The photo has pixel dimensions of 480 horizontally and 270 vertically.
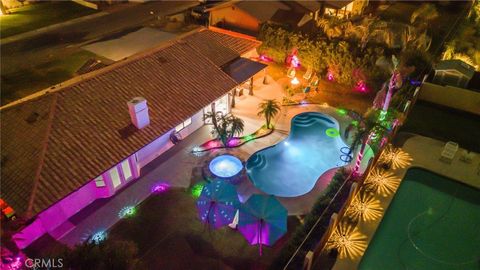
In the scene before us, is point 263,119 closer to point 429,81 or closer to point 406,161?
point 406,161

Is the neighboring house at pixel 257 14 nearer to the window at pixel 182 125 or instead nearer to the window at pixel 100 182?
the window at pixel 182 125

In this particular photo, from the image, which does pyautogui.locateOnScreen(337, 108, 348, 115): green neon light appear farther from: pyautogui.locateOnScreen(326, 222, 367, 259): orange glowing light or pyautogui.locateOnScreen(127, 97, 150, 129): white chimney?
pyautogui.locateOnScreen(127, 97, 150, 129): white chimney

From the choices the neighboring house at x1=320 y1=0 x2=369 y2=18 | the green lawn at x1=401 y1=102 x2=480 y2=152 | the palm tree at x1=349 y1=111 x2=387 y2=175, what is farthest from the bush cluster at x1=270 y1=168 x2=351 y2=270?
the neighboring house at x1=320 y1=0 x2=369 y2=18

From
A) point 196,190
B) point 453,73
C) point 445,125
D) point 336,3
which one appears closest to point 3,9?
point 196,190

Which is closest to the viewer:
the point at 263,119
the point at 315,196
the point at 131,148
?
the point at 131,148

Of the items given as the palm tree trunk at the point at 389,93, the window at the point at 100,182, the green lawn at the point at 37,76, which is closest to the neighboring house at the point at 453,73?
the palm tree trunk at the point at 389,93

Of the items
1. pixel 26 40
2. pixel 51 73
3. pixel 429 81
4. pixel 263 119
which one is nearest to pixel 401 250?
pixel 263 119
